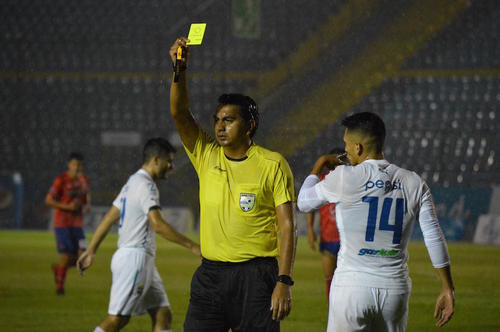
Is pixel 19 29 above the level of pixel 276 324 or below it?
above

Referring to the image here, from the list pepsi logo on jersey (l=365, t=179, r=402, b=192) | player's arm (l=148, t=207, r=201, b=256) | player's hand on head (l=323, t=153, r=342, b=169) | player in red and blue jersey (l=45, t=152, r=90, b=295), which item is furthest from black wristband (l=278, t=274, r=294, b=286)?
player in red and blue jersey (l=45, t=152, r=90, b=295)

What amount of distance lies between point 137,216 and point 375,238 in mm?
2670

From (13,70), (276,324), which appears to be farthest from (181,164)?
(276,324)

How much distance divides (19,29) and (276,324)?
24.4 m

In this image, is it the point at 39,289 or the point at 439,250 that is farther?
the point at 39,289

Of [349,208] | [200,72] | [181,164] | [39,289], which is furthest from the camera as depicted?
[200,72]

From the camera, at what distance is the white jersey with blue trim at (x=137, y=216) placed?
238 inches

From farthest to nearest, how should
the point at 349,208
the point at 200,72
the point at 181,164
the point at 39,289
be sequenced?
the point at 200,72 < the point at 181,164 < the point at 39,289 < the point at 349,208

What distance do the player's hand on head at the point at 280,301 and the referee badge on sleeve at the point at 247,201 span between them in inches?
16.6

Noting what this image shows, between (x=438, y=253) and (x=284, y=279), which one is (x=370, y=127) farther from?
(x=284, y=279)

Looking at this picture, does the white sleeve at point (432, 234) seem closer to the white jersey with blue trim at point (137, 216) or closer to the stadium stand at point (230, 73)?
the white jersey with blue trim at point (137, 216)

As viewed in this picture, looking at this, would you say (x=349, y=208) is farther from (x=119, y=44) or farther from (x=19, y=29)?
(x=19, y=29)

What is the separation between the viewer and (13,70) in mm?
26250

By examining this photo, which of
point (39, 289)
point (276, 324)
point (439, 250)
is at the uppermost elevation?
point (439, 250)
